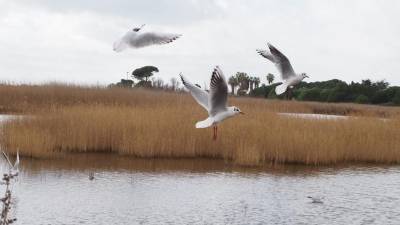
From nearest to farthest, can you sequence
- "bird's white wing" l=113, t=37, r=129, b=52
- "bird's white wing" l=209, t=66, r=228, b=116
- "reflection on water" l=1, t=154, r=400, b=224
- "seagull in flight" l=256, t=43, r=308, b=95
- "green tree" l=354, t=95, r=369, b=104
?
"bird's white wing" l=113, t=37, r=129, b=52
"reflection on water" l=1, t=154, r=400, b=224
"bird's white wing" l=209, t=66, r=228, b=116
"seagull in flight" l=256, t=43, r=308, b=95
"green tree" l=354, t=95, r=369, b=104

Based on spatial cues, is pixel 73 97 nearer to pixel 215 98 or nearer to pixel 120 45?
pixel 215 98

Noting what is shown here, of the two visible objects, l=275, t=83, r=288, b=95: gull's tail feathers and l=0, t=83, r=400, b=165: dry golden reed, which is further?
l=0, t=83, r=400, b=165: dry golden reed

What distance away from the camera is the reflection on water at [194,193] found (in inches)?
304

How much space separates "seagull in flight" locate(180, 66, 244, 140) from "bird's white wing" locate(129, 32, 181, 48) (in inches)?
45.7

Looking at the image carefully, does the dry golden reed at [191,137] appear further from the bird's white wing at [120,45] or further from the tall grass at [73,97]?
the bird's white wing at [120,45]

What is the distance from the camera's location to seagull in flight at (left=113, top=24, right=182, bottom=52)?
6777 millimetres

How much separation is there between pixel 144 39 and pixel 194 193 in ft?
9.70

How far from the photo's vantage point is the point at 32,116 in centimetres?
1407

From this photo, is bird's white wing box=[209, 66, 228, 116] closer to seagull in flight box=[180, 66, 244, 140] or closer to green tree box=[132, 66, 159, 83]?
seagull in flight box=[180, 66, 244, 140]

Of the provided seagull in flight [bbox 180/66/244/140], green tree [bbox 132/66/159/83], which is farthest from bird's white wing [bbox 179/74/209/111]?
green tree [bbox 132/66/159/83]

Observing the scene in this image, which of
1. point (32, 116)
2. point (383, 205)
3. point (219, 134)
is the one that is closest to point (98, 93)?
point (32, 116)

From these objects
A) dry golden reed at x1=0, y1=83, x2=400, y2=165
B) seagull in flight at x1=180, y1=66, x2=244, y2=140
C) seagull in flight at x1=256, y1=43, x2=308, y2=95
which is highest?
seagull in flight at x1=256, y1=43, x2=308, y2=95

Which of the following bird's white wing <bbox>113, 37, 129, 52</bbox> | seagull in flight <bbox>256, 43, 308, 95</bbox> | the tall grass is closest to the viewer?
bird's white wing <bbox>113, 37, 129, 52</bbox>

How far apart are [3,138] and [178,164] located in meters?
3.32
